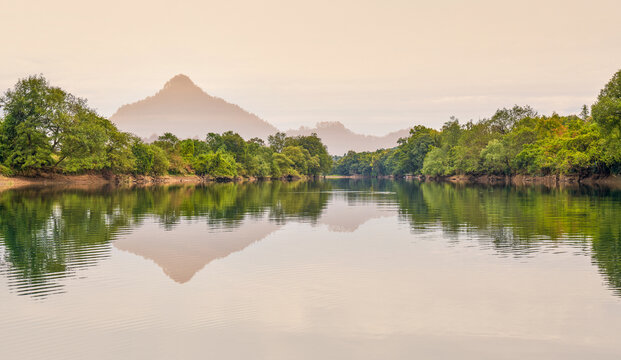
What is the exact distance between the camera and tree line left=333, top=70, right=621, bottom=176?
59.9 metres

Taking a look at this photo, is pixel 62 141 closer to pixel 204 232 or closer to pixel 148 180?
pixel 148 180

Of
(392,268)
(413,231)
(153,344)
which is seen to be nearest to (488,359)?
(153,344)

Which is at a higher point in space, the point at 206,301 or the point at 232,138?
the point at 232,138

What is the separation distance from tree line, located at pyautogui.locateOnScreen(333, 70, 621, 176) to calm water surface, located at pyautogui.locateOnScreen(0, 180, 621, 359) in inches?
1769

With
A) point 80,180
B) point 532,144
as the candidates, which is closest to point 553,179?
point 532,144

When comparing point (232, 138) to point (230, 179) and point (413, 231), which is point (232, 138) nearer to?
point (230, 179)

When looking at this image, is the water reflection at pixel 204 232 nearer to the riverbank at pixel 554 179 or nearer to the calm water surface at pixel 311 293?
the calm water surface at pixel 311 293

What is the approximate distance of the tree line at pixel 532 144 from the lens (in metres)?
59.9

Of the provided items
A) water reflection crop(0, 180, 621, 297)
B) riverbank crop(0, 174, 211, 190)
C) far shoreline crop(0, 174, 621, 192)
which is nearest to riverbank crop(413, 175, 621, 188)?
far shoreline crop(0, 174, 621, 192)

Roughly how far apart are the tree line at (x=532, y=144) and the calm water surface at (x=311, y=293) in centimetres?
4493

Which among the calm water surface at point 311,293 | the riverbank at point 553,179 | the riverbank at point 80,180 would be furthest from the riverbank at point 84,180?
the riverbank at point 553,179

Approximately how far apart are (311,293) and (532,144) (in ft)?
319

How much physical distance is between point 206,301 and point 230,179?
413ft

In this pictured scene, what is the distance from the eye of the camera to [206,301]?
11492mm
